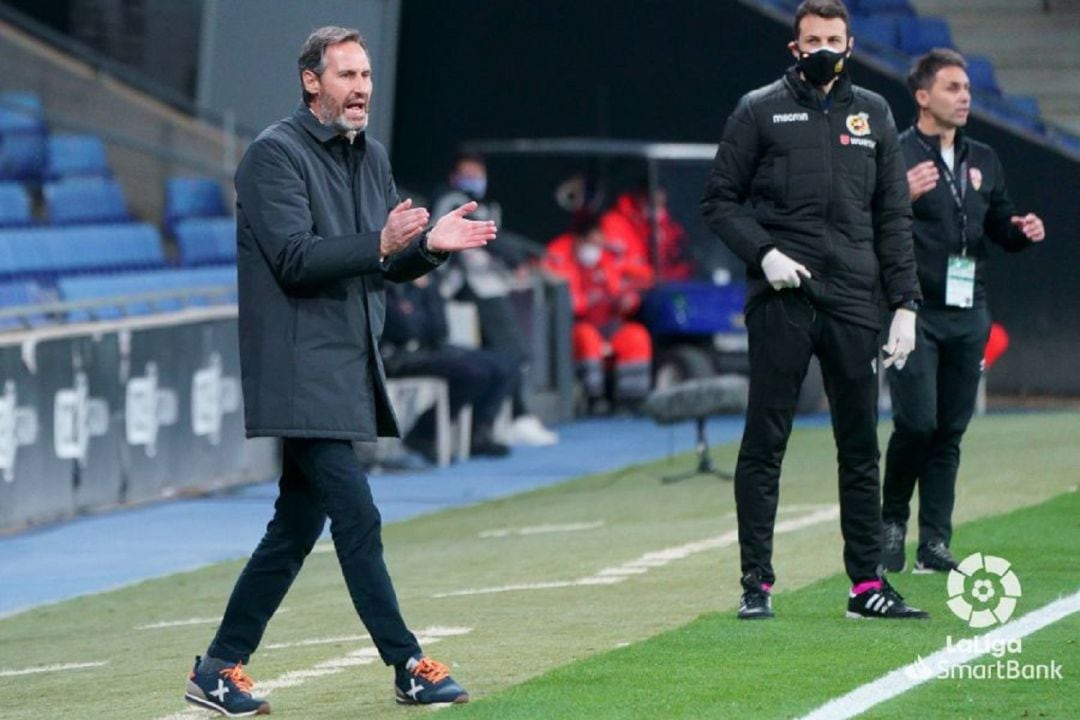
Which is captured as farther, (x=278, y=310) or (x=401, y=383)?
(x=401, y=383)

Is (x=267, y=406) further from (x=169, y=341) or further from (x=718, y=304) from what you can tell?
(x=718, y=304)

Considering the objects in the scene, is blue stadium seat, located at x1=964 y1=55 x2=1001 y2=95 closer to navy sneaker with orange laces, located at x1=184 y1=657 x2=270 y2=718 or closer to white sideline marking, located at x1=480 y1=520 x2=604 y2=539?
white sideline marking, located at x1=480 y1=520 x2=604 y2=539

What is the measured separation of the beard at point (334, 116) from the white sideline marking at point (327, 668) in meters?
1.70

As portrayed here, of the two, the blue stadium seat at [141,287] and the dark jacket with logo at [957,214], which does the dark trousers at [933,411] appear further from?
the blue stadium seat at [141,287]

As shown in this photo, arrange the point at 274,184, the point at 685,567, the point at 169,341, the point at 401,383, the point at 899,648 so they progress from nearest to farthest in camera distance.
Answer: the point at 274,184
the point at 899,648
the point at 685,567
the point at 169,341
the point at 401,383

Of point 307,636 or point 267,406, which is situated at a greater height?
point 267,406

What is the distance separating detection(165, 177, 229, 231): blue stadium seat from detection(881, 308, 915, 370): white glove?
12.8 metres

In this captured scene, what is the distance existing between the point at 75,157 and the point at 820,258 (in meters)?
13.1

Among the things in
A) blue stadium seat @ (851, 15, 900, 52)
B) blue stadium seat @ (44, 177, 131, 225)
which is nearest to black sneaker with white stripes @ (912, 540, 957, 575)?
blue stadium seat @ (44, 177, 131, 225)

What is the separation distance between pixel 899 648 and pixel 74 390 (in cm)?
758

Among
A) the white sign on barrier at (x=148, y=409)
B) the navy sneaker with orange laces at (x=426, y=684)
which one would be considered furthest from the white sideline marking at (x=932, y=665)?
the white sign on barrier at (x=148, y=409)

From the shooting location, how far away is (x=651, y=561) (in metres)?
10.9

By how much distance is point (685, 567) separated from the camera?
1048 cm

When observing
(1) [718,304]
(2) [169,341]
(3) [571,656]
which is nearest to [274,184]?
(3) [571,656]
